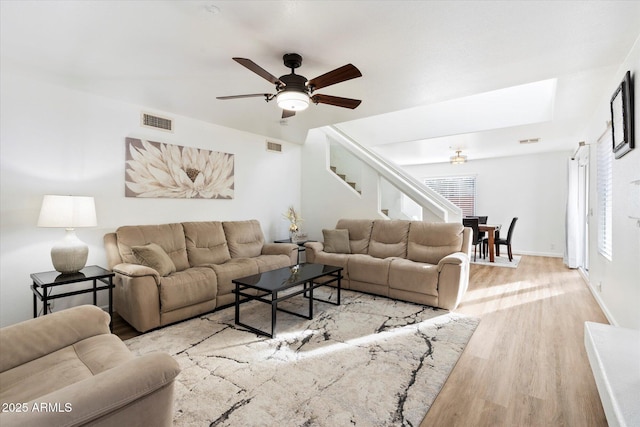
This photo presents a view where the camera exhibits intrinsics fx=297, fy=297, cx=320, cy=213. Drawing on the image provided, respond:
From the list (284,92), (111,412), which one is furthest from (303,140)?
(111,412)

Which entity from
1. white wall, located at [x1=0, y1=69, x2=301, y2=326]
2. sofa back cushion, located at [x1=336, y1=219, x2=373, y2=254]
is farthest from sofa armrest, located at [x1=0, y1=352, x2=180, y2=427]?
sofa back cushion, located at [x1=336, y1=219, x2=373, y2=254]

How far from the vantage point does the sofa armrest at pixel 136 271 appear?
2.81 meters

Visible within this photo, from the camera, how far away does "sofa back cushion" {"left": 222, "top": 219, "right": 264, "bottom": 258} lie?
14.1 feet

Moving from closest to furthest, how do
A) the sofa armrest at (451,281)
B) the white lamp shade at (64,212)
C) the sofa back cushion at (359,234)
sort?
the white lamp shade at (64,212) < the sofa armrest at (451,281) < the sofa back cushion at (359,234)

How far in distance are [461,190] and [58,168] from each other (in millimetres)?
8429

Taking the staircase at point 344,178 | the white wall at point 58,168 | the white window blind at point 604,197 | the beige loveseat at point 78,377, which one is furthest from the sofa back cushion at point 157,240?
the white window blind at point 604,197

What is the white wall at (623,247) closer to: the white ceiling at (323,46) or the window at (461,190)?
the white ceiling at (323,46)

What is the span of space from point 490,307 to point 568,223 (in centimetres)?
365

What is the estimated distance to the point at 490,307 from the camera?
3.58 metres

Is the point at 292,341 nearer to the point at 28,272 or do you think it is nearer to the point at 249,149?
the point at 28,272

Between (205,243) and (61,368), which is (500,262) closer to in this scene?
(205,243)

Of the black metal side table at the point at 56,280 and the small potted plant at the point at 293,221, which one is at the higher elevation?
the small potted plant at the point at 293,221

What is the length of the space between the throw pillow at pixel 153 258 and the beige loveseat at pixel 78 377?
1.40 meters

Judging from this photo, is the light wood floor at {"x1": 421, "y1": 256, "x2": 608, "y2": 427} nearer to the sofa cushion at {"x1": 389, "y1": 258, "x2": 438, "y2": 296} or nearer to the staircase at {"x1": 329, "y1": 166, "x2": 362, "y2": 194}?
the sofa cushion at {"x1": 389, "y1": 258, "x2": 438, "y2": 296}
